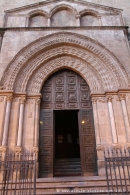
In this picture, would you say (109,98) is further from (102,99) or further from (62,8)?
(62,8)

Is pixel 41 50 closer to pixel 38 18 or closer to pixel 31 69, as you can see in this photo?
pixel 31 69

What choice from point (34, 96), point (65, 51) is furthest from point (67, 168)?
point (65, 51)

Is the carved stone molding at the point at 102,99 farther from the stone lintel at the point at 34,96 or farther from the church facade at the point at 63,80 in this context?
the stone lintel at the point at 34,96

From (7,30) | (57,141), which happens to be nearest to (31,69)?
(7,30)

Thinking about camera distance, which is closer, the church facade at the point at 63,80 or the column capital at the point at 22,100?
the church facade at the point at 63,80

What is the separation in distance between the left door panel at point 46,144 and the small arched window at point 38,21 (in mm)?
5568

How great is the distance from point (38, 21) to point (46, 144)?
7495mm

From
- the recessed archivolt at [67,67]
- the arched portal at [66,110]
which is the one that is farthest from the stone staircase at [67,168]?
the recessed archivolt at [67,67]

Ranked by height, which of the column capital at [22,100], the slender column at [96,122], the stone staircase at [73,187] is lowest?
the stone staircase at [73,187]

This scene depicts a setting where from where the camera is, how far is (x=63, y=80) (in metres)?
8.95

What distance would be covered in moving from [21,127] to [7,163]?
7.26 ft

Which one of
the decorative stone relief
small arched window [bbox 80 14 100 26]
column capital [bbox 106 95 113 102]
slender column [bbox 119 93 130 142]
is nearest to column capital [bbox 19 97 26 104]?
column capital [bbox 106 95 113 102]

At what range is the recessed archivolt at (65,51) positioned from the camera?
26.1 ft

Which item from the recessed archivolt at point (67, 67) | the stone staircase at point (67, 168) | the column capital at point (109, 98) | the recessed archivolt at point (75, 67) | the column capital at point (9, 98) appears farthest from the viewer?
the stone staircase at point (67, 168)
